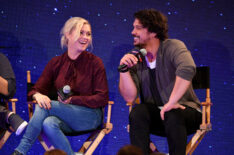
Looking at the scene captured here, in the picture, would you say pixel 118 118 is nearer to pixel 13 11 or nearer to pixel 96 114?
pixel 96 114

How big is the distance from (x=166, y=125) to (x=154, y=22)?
0.81 metres

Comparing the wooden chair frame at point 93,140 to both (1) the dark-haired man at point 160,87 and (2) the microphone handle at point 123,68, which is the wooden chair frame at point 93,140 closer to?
(1) the dark-haired man at point 160,87

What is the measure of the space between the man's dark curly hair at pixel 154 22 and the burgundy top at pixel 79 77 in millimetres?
521

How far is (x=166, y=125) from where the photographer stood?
2117mm

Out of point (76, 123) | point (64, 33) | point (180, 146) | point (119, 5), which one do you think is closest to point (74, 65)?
point (64, 33)

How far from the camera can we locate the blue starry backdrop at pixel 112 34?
335 cm

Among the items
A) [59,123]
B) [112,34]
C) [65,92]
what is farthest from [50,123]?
[112,34]

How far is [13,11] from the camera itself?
135 inches

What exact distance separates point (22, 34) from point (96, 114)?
1351 mm

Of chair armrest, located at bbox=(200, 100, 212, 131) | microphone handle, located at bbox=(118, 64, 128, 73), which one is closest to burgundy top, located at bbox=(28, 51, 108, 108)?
microphone handle, located at bbox=(118, 64, 128, 73)

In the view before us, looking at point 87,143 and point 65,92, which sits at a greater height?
point 65,92

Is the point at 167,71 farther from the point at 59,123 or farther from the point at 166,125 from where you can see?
the point at 59,123

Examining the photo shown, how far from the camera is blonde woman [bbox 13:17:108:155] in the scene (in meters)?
2.38

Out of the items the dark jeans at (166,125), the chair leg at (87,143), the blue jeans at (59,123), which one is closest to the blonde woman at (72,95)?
the blue jeans at (59,123)
